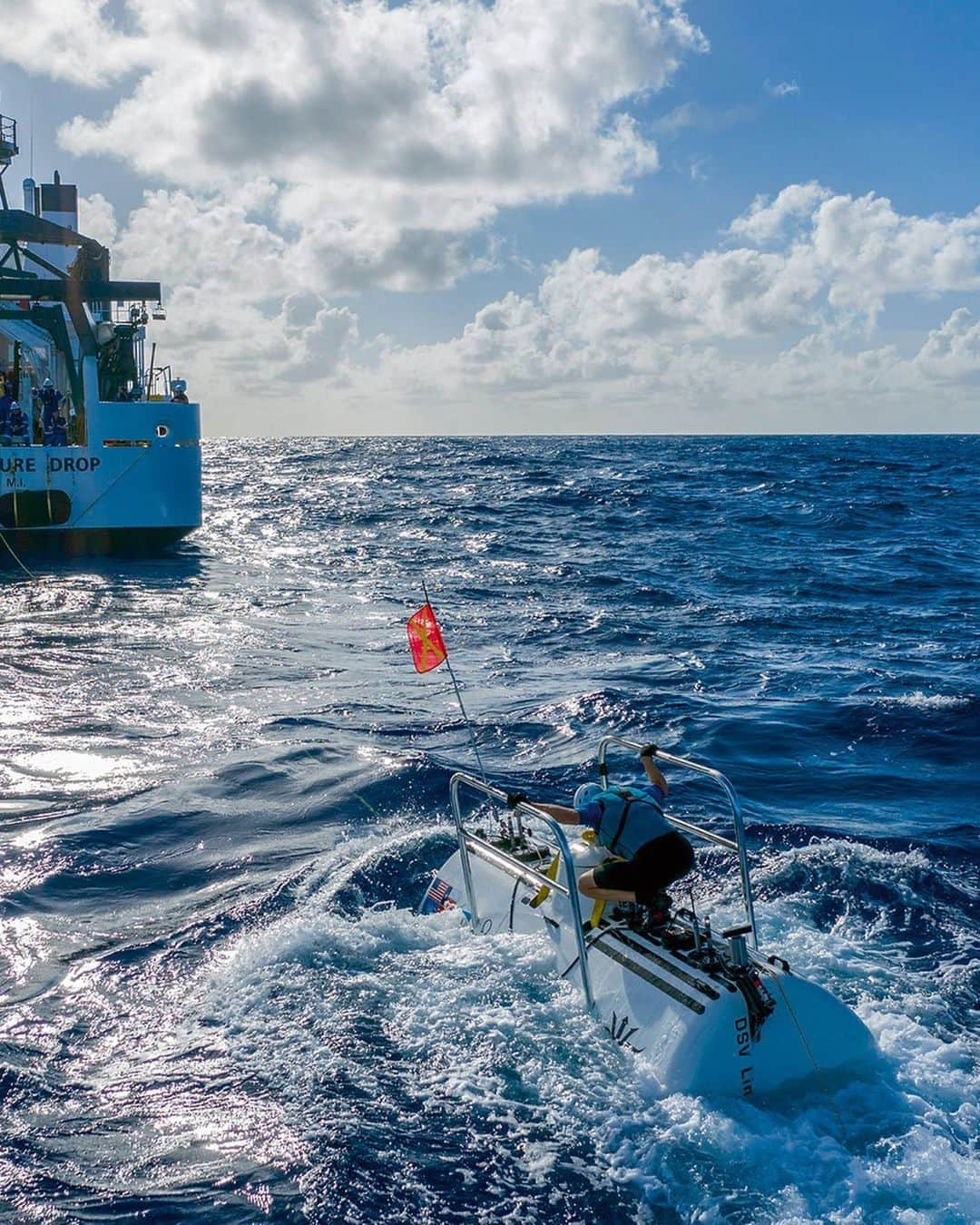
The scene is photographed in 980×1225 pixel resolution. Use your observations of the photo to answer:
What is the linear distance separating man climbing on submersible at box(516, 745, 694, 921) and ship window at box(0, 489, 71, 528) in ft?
81.2

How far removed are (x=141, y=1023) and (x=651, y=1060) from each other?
10.8 feet

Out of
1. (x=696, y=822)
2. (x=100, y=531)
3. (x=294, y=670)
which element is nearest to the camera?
(x=696, y=822)

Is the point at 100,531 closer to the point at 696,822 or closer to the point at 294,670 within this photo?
the point at 294,670

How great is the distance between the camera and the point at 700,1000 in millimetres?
→ 5988

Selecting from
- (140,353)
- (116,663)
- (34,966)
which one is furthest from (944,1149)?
(140,353)

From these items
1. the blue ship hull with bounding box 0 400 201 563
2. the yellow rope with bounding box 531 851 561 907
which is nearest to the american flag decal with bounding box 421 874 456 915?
the yellow rope with bounding box 531 851 561 907

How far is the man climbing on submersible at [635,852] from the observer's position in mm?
6633

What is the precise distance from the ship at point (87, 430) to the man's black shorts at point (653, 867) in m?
24.8

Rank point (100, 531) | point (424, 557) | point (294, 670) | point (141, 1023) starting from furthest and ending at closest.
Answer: point (424, 557), point (100, 531), point (294, 670), point (141, 1023)

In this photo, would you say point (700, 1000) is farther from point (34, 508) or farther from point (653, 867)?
point (34, 508)

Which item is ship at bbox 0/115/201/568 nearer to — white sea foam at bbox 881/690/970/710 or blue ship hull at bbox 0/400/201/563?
blue ship hull at bbox 0/400/201/563

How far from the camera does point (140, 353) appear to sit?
1296 inches

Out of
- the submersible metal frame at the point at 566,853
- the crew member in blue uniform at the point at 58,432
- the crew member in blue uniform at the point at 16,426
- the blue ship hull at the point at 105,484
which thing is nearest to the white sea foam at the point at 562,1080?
the submersible metal frame at the point at 566,853

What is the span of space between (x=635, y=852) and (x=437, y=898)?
2532 millimetres
